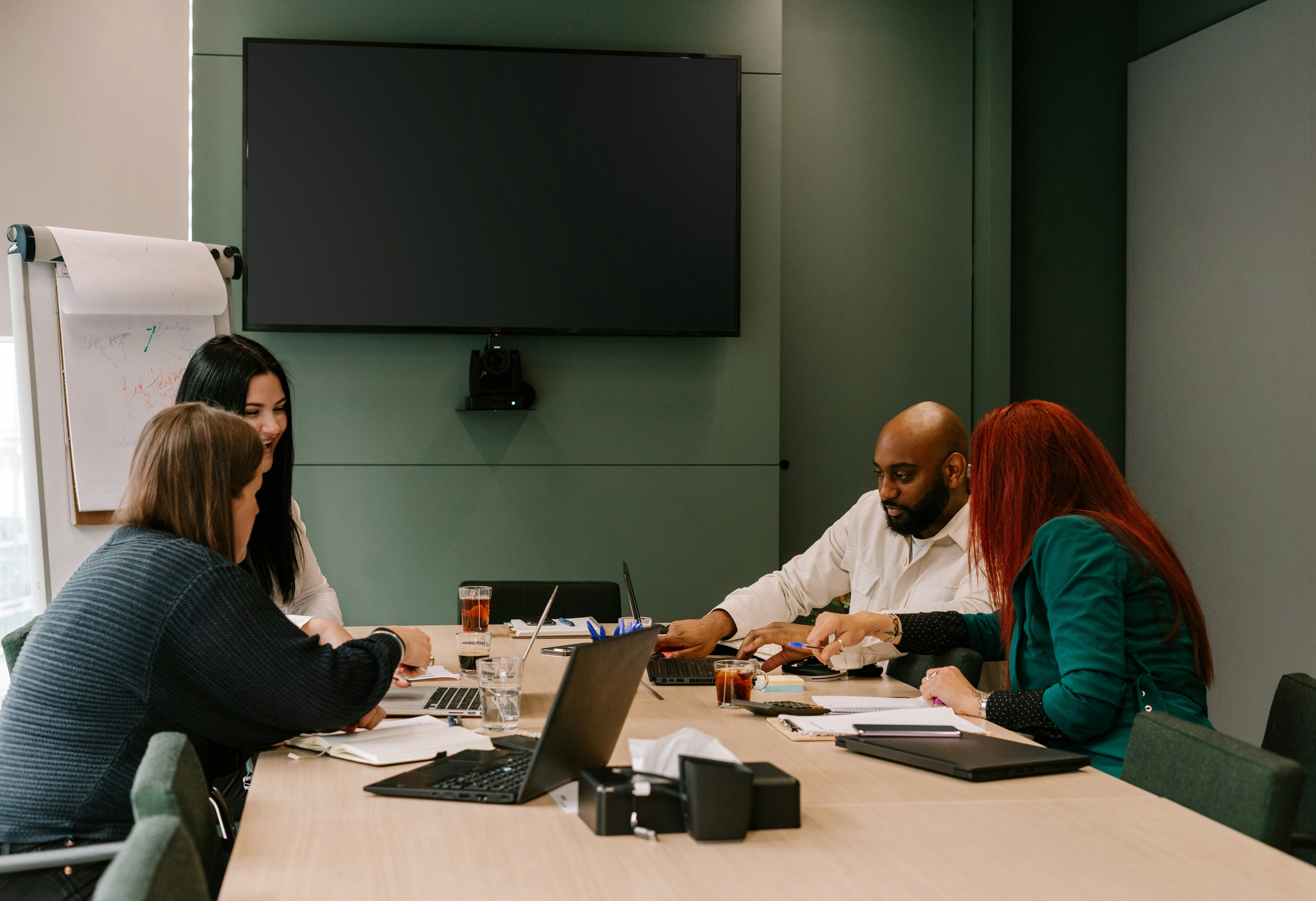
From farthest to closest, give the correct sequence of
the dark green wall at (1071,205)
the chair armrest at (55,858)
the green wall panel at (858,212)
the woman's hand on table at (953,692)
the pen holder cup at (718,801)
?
1. the dark green wall at (1071,205)
2. the green wall panel at (858,212)
3. the woman's hand on table at (953,692)
4. the chair armrest at (55,858)
5. the pen holder cup at (718,801)

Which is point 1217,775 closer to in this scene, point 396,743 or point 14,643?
point 396,743

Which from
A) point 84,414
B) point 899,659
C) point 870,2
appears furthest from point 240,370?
point 870,2

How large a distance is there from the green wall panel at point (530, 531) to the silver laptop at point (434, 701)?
193 cm

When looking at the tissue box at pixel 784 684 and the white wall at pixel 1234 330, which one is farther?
the white wall at pixel 1234 330

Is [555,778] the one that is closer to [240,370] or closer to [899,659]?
[899,659]

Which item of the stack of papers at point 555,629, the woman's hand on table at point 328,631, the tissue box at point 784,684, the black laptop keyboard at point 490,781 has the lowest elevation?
the stack of papers at point 555,629

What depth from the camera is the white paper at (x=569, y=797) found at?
4.69ft

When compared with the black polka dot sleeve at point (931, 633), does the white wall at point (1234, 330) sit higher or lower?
higher

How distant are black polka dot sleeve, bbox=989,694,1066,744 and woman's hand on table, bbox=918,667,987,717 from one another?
4cm

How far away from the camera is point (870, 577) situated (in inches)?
129

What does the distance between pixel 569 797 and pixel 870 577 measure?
198cm

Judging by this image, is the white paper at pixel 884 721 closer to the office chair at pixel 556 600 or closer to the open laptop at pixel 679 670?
the open laptop at pixel 679 670

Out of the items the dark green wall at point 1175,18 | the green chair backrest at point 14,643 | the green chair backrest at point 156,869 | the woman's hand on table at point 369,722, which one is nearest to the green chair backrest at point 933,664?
the woman's hand on table at point 369,722

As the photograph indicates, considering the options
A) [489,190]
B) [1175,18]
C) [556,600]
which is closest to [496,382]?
[489,190]
